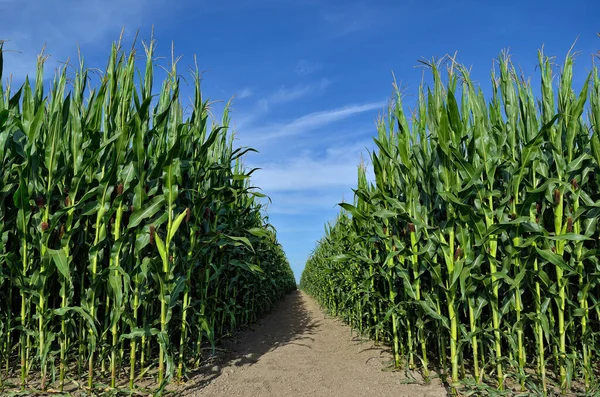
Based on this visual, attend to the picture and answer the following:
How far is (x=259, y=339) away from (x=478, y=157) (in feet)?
13.9

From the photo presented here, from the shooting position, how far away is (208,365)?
15.1 ft

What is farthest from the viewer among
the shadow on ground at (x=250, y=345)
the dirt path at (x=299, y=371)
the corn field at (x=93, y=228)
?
the shadow on ground at (x=250, y=345)

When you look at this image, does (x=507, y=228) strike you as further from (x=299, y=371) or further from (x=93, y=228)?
(x=93, y=228)

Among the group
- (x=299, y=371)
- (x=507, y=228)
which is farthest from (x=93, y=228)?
(x=507, y=228)

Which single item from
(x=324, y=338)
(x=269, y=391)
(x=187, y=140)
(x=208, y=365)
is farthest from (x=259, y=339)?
(x=187, y=140)

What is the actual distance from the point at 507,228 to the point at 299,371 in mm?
2702

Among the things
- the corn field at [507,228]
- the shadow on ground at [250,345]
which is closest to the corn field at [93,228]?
the shadow on ground at [250,345]

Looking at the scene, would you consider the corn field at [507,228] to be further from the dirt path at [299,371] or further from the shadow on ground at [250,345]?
the shadow on ground at [250,345]

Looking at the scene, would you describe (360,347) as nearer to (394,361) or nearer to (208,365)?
(394,361)

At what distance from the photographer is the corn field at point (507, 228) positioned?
3.44m

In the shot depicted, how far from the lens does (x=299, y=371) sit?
15.2ft

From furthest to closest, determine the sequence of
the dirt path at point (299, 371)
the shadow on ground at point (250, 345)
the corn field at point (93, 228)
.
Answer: the shadow on ground at point (250, 345)
the dirt path at point (299, 371)
the corn field at point (93, 228)

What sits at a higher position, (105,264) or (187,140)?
(187,140)

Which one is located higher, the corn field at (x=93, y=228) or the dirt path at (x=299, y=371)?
the corn field at (x=93, y=228)
